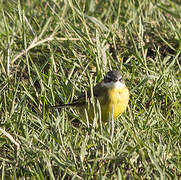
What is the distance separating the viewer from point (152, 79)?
15.4ft

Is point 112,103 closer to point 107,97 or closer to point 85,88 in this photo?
point 107,97

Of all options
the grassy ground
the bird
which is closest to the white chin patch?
the bird

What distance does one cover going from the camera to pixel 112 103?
14.3 feet

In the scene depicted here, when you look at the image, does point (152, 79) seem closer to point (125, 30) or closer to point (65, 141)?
point (125, 30)

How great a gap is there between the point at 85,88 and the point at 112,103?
0.46 m

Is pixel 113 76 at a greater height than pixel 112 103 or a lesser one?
greater

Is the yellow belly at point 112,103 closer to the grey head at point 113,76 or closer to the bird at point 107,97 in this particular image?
the bird at point 107,97

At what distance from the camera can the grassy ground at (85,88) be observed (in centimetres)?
334

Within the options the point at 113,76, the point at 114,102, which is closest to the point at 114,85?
the point at 113,76

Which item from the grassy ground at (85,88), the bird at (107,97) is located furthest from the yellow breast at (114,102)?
the grassy ground at (85,88)

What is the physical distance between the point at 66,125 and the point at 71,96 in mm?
728

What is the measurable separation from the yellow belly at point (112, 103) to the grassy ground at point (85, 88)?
11 cm

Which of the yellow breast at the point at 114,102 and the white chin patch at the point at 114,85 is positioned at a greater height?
the white chin patch at the point at 114,85

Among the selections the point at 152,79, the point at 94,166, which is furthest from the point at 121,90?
the point at 94,166
